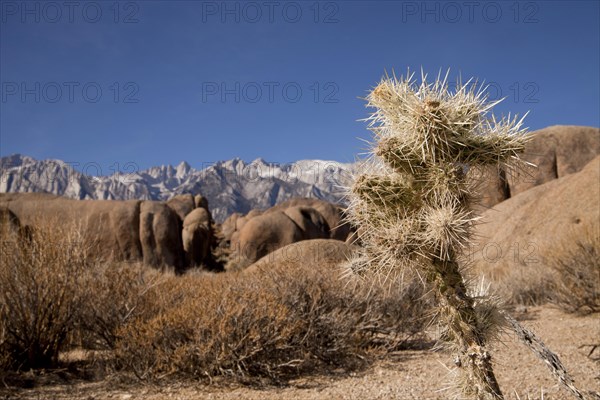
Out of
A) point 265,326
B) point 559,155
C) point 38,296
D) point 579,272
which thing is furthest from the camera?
point 559,155

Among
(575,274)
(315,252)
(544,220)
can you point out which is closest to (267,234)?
(544,220)

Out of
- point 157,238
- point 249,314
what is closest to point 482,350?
point 249,314

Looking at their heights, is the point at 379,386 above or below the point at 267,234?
below

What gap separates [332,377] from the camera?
20.1 feet

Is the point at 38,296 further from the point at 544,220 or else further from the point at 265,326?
the point at 544,220

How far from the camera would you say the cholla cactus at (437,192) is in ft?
7.13

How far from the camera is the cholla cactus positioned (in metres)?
2.17

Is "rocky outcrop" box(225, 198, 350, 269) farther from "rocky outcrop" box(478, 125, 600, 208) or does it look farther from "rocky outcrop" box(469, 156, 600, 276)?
"rocky outcrop" box(469, 156, 600, 276)

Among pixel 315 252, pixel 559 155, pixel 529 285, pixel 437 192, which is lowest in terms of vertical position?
pixel 529 285

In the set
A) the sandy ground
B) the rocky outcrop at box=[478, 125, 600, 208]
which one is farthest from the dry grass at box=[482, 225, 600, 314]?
the rocky outcrop at box=[478, 125, 600, 208]

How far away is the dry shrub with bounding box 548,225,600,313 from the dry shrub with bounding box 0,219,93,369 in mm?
7940

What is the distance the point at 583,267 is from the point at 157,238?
19261 mm

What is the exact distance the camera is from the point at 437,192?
224cm

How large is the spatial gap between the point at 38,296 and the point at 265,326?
2.80m
